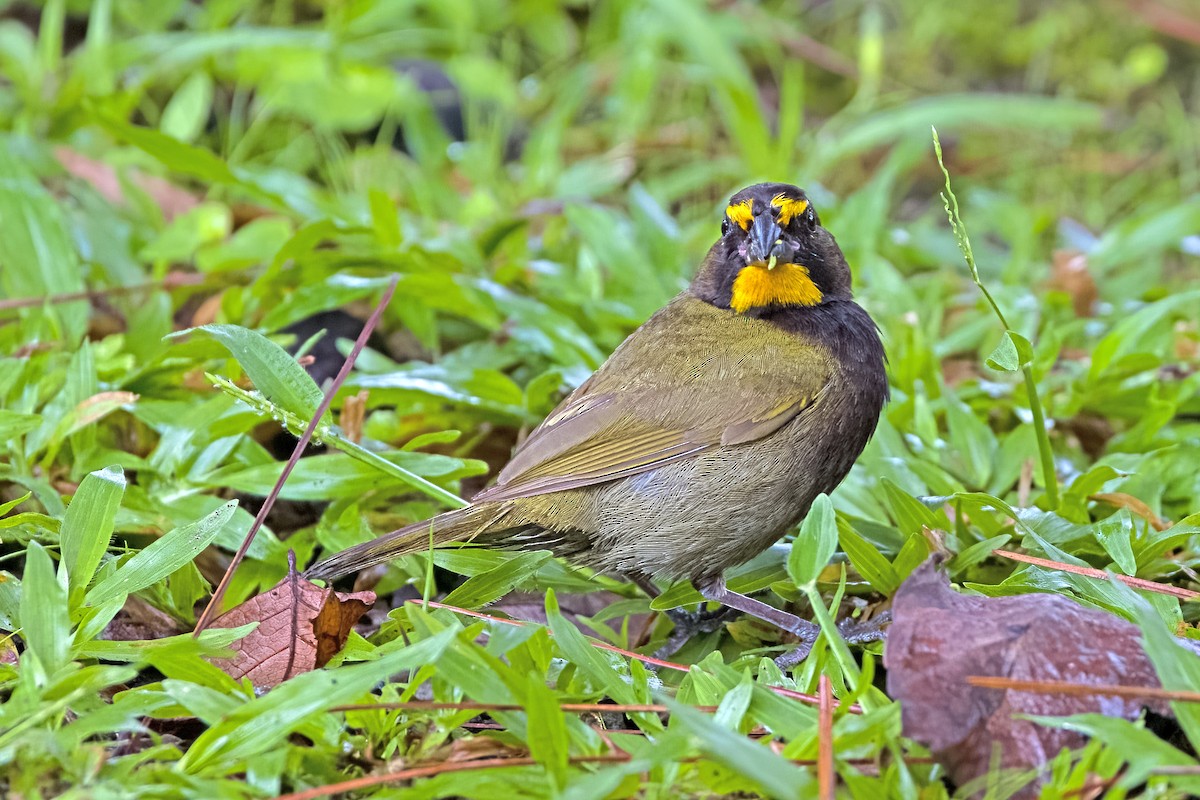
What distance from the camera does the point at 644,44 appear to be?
6.39 m

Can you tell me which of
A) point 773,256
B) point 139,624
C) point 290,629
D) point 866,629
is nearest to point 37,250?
point 139,624

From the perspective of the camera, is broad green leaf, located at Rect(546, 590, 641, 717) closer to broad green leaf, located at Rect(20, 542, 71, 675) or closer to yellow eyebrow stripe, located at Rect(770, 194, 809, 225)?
broad green leaf, located at Rect(20, 542, 71, 675)

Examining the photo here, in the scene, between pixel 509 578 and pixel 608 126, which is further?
pixel 608 126

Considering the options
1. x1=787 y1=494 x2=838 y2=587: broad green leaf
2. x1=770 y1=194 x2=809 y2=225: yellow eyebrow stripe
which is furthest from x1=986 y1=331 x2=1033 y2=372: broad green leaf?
x1=770 y1=194 x2=809 y2=225: yellow eyebrow stripe

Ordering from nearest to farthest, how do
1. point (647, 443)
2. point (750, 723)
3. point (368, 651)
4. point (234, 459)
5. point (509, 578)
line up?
point (750, 723)
point (368, 651)
point (509, 578)
point (647, 443)
point (234, 459)

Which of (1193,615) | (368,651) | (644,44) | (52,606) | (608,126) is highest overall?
(644,44)

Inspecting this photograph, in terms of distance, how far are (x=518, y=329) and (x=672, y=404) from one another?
1069 millimetres

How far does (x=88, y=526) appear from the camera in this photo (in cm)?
276

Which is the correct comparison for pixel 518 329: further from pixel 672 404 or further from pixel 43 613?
pixel 43 613

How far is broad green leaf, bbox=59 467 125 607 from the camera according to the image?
8.84 ft

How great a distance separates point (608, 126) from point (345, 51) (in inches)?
54.0

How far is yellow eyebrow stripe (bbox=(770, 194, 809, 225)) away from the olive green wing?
30cm

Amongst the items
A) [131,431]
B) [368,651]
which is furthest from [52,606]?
[131,431]

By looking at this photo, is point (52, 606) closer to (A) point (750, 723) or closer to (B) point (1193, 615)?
(A) point (750, 723)
